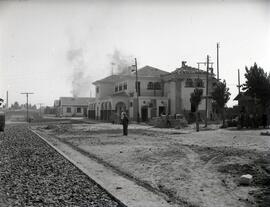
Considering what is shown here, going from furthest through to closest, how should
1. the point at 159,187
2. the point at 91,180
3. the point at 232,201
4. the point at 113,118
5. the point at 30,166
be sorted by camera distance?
the point at 113,118
the point at 30,166
the point at 91,180
the point at 159,187
the point at 232,201

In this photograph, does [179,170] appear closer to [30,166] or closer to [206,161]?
[206,161]

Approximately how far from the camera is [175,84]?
2000 inches

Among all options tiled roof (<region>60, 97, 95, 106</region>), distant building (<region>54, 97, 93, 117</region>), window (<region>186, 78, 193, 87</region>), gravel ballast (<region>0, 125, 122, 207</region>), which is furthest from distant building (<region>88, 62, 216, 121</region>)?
tiled roof (<region>60, 97, 95, 106</region>)

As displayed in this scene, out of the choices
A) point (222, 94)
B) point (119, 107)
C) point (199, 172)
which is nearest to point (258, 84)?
point (222, 94)

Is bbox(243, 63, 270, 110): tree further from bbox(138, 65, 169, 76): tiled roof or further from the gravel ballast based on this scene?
bbox(138, 65, 169, 76): tiled roof

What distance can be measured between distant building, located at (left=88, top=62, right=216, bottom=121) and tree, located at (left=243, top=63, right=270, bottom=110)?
58.7ft

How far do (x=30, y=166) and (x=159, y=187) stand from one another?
5.28m

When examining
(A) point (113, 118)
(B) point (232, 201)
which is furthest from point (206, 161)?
(A) point (113, 118)

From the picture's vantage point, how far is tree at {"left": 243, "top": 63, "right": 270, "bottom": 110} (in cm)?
3116

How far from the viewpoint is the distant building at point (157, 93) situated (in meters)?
51.1

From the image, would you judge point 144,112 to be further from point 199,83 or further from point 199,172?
point 199,172

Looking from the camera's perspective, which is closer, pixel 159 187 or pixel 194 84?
pixel 159 187

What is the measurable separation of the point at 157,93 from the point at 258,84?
24330mm

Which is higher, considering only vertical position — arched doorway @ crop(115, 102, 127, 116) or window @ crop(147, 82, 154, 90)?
window @ crop(147, 82, 154, 90)
